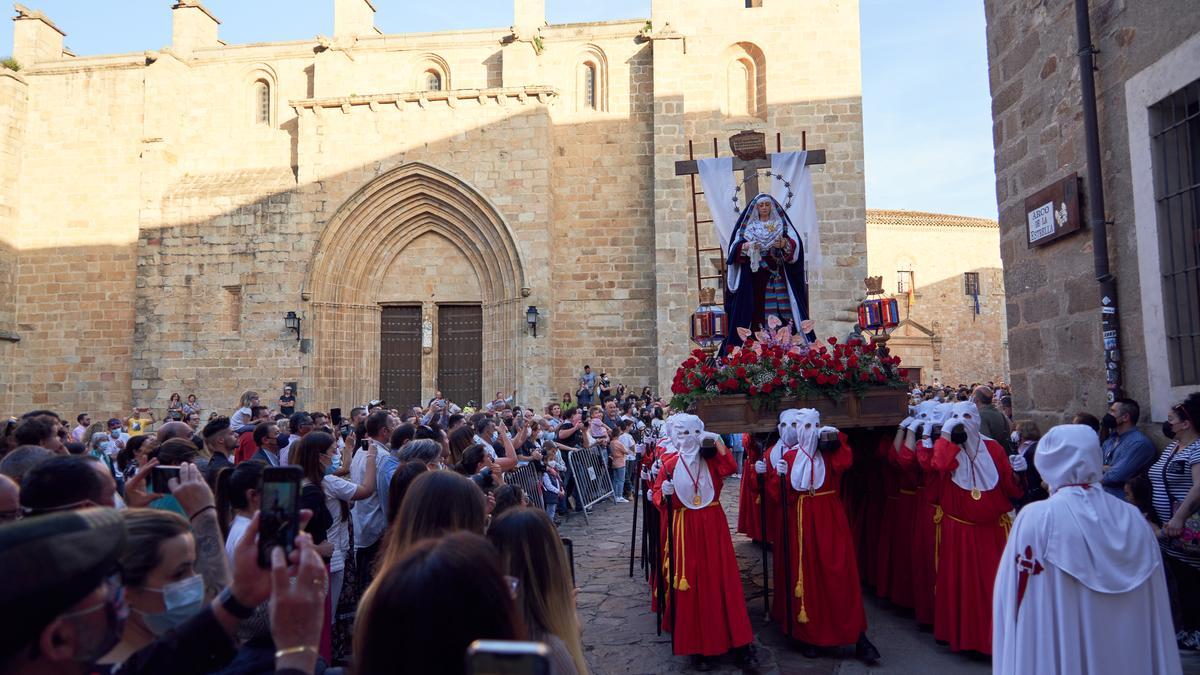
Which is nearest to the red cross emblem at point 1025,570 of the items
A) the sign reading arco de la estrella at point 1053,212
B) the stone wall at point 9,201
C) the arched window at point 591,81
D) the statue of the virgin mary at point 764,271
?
the sign reading arco de la estrella at point 1053,212

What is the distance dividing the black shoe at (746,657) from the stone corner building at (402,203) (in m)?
12.5

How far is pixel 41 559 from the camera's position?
58.3 inches

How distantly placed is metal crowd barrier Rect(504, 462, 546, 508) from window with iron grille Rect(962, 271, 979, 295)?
30.4 metres

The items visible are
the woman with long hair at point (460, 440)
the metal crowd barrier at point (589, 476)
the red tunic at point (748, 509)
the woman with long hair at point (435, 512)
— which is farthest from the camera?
the metal crowd barrier at point (589, 476)

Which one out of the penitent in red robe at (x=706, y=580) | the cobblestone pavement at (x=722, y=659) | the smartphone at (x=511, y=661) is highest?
the smartphone at (x=511, y=661)

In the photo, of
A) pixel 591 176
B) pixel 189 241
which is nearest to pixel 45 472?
pixel 591 176

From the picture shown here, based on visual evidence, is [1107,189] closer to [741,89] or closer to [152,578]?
[152,578]

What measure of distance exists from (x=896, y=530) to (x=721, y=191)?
3.95m

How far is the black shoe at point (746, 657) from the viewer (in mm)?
5598

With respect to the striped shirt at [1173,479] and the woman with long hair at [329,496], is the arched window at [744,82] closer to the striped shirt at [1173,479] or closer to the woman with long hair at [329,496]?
the striped shirt at [1173,479]

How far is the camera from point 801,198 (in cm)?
866

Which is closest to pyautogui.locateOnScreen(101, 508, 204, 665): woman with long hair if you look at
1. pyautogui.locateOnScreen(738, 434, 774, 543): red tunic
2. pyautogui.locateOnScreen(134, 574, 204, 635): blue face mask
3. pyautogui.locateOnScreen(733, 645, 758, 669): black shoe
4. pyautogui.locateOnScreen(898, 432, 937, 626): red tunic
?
pyautogui.locateOnScreen(134, 574, 204, 635): blue face mask

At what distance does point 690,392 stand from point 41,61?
2293 cm

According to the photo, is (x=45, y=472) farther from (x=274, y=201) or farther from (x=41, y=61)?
(x=41, y=61)
